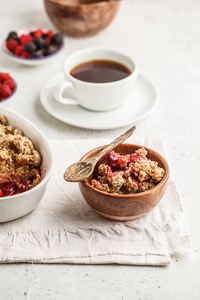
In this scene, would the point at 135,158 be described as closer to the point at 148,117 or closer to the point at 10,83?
the point at 148,117

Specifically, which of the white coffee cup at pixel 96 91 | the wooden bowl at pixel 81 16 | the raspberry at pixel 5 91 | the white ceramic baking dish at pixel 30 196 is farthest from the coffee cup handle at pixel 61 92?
the wooden bowl at pixel 81 16

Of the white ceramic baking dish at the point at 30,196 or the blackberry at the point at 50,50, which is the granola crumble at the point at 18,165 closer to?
the white ceramic baking dish at the point at 30,196

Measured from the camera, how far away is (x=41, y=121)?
1.67m

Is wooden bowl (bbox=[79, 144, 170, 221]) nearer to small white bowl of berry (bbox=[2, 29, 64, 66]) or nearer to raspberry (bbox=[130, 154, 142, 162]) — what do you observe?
raspberry (bbox=[130, 154, 142, 162])

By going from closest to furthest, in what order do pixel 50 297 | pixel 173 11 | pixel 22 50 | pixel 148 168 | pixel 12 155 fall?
pixel 50 297, pixel 148 168, pixel 12 155, pixel 22 50, pixel 173 11

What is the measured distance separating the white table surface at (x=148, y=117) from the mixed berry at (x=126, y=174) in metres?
0.20

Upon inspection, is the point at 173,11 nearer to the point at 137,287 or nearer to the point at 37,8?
the point at 37,8

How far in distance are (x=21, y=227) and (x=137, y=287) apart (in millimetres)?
366

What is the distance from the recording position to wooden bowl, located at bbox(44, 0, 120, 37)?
80.5 inches

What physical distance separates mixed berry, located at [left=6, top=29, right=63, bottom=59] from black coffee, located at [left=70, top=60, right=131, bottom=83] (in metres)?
0.33

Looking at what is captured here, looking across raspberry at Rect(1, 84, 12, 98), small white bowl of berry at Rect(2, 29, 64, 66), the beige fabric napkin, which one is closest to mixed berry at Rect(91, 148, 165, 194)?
the beige fabric napkin

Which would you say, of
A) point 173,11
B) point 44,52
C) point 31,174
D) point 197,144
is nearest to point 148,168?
point 31,174

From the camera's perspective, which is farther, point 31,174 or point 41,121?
point 41,121

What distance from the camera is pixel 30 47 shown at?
1946 millimetres
